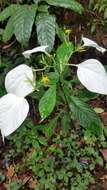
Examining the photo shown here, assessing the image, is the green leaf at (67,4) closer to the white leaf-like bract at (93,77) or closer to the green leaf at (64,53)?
the green leaf at (64,53)

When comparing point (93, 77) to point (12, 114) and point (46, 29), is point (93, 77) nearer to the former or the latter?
point (12, 114)

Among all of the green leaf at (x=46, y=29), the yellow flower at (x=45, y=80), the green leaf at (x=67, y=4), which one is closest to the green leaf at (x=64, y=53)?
the yellow flower at (x=45, y=80)

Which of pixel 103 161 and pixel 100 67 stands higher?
pixel 100 67

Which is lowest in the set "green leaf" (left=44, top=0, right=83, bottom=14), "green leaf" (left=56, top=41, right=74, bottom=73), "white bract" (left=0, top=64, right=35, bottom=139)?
"white bract" (left=0, top=64, right=35, bottom=139)

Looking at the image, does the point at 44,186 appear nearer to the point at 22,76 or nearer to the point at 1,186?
the point at 1,186

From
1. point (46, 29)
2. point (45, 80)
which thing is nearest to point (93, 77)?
point (45, 80)

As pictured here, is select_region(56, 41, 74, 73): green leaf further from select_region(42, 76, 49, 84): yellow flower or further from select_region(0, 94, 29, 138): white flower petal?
select_region(0, 94, 29, 138): white flower petal

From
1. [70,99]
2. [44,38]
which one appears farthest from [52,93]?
[44,38]

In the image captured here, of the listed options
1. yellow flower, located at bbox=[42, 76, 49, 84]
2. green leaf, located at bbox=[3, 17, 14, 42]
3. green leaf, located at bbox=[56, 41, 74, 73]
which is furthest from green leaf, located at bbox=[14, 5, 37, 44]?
yellow flower, located at bbox=[42, 76, 49, 84]
